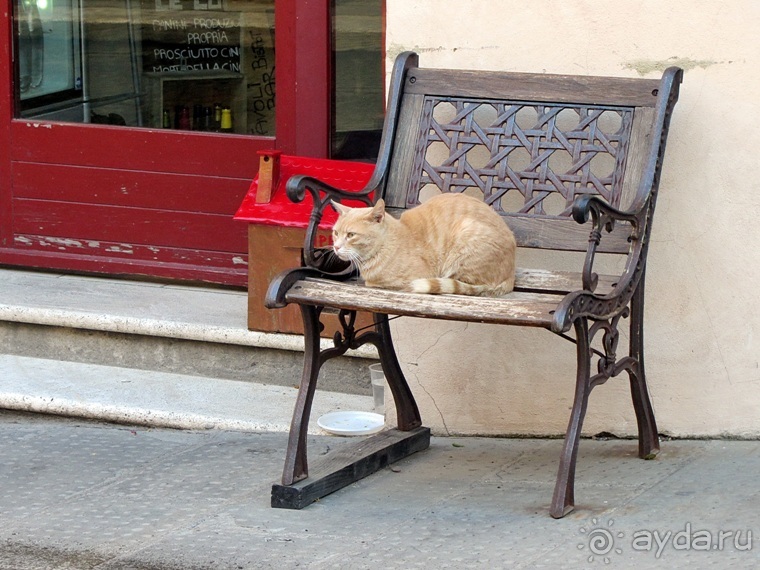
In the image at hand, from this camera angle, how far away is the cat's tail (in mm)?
3732

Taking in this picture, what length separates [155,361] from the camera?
17.1ft

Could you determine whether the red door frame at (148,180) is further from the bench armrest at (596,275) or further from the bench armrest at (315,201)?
the bench armrest at (596,275)

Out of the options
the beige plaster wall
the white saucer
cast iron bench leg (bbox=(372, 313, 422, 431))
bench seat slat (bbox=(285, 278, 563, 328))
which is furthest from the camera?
the white saucer

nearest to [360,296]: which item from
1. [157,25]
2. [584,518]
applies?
[584,518]

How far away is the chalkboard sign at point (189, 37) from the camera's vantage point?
18.5 ft

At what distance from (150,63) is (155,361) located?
61.7 inches

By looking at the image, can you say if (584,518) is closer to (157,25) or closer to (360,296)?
(360,296)

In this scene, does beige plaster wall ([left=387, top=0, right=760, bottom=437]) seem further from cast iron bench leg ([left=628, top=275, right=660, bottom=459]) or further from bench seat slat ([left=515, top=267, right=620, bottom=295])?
bench seat slat ([left=515, top=267, right=620, bottom=295])

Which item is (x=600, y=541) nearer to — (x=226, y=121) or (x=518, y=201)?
(x=518, y=201)

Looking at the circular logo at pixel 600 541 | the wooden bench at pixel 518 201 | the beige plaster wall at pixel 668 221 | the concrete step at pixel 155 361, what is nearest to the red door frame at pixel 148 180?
the concrete step at pixel 155 361

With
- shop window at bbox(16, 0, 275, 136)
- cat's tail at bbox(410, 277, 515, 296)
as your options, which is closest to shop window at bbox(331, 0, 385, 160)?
shop window at bbox(16, 0, 275, 136)

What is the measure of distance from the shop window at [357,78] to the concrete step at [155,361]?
905 mm

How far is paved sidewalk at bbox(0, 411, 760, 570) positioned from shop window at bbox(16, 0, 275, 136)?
5.88 ft

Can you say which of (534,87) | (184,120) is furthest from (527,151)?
(184,120)
